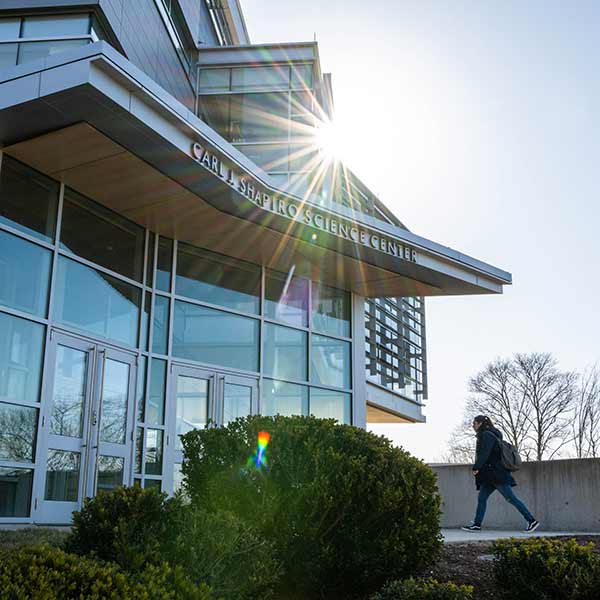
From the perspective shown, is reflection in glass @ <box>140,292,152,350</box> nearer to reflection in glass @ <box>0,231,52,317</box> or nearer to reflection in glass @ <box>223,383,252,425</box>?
reflection in glass @ <box>223,383,252,425</box>

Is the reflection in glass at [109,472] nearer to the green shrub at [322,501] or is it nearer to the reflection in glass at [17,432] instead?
the reflection in glass at [17,432]

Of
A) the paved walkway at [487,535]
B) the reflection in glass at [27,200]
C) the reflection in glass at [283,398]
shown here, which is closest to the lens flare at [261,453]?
the paved walkway at [487,535]

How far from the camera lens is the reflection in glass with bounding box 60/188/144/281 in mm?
11883

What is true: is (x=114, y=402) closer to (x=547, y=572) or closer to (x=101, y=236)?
(x=101, y=236)

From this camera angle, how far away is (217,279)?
14711mm

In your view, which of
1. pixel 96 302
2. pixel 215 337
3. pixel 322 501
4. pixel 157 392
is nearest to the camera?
pixel 322 501

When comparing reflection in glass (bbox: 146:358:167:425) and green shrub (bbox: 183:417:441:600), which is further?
reflection in glass (bbox: 146:358:167:425)

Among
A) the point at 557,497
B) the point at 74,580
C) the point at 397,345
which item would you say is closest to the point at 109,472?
the point at 557,497

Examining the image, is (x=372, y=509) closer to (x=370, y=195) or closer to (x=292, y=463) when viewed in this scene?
(x=292, y=463)

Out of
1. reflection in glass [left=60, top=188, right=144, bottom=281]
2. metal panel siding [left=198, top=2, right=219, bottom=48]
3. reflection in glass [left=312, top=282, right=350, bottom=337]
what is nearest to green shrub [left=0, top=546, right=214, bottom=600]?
reflection in glass [left=60, top=188, right=144, bottom=281]

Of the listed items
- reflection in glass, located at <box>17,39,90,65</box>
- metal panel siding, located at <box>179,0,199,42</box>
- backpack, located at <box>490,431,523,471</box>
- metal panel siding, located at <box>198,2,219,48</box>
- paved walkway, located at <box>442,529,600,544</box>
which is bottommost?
paved walkway, located at <box>442,529,600,544</box>

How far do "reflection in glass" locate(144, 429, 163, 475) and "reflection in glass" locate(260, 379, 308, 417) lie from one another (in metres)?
2.28

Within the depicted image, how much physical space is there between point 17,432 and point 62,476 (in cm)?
109

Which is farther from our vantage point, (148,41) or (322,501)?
(148,41)
